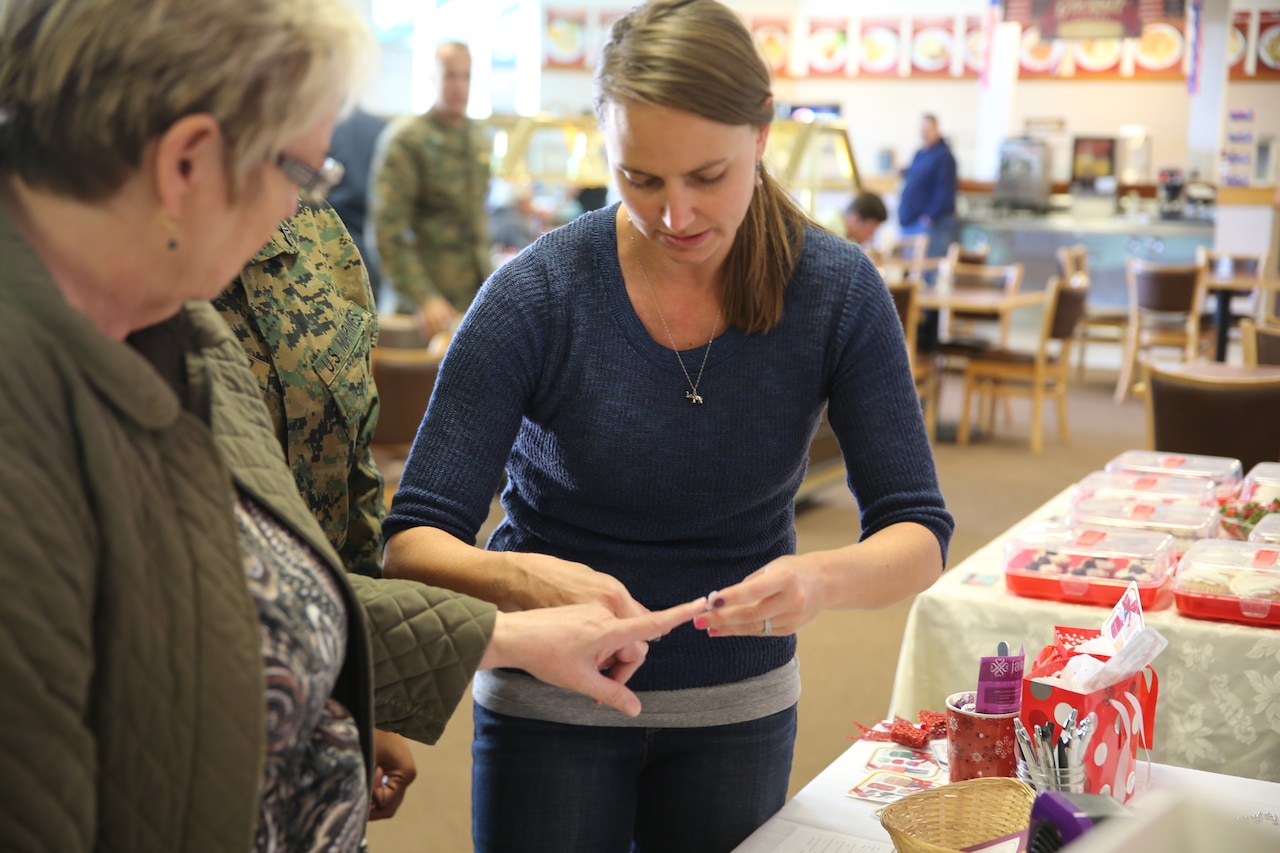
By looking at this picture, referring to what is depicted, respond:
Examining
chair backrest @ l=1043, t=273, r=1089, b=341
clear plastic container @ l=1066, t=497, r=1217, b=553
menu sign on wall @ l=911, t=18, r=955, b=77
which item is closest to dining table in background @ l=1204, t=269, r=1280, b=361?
chair backrest @ l=1043, t=273, r=1089, b=341

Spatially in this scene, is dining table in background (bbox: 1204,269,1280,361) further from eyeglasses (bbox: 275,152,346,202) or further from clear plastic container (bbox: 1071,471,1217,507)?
eyeglasses (bbox: 275,152,346,202)

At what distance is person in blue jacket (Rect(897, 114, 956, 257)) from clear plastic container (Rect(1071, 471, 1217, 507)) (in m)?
Answer: 8.44

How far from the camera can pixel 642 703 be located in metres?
1.44

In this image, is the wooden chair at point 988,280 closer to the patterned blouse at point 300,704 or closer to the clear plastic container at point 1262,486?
the clear plastic container at point 1262,486

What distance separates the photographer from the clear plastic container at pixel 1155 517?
2.37 metres

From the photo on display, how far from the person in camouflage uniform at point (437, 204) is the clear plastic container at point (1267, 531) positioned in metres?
2.99

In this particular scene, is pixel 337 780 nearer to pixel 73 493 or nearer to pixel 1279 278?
pixel 73 493

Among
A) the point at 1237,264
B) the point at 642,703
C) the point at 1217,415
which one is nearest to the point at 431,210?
the point at 1217,415

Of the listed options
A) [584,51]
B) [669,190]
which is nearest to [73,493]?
[669,190]

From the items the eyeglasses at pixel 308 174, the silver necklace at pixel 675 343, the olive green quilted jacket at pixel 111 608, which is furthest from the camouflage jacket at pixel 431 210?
the olive green quilted jacket at pixel 111 608

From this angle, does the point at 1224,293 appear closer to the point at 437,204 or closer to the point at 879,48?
the point at 437,204

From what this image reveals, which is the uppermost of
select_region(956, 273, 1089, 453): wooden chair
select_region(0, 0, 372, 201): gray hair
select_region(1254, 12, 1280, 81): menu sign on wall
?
select_region(1254, 12, 1280, 81): menu sign on wall

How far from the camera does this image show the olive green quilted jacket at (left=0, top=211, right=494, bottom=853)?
71 centimetres

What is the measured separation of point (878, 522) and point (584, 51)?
15.9m
